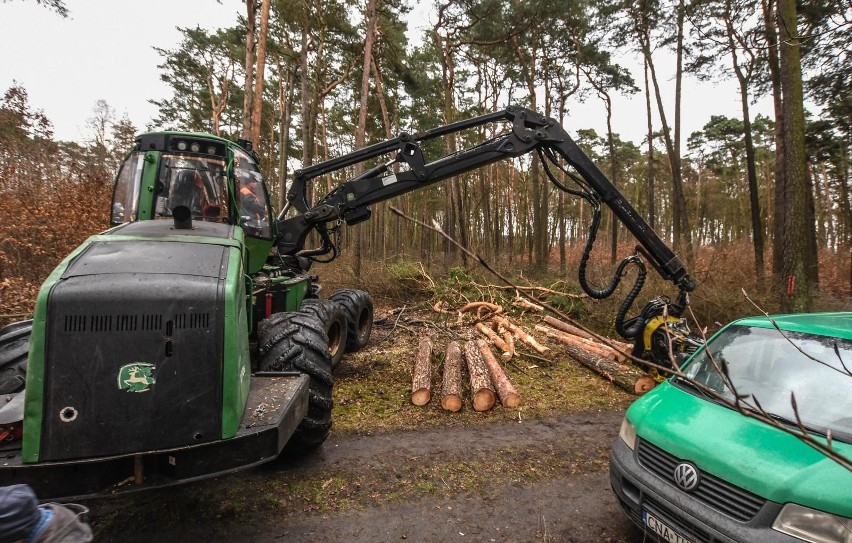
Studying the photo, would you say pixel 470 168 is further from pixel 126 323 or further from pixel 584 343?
pixel 126 323

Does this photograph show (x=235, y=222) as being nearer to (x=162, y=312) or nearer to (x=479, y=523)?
(x=162, y=312)

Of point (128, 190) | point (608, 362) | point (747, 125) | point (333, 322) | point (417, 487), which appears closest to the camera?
point (417, 487)

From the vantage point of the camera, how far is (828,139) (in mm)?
15125

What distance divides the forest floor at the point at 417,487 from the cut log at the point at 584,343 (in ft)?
4.42

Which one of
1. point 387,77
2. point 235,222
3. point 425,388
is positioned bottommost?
point 425,388

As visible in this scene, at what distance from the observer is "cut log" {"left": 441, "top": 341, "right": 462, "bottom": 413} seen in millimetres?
5520

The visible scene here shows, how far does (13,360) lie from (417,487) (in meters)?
3.55

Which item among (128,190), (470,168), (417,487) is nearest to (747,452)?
(417,487)

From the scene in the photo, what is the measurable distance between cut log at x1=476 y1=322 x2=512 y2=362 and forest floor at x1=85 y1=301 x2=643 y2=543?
1.42m

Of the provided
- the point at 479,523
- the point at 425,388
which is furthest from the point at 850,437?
the point at 425,388

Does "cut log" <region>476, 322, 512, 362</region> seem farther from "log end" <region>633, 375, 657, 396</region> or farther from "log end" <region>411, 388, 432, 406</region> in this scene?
"log end" <region>411, 388, 432, 406</region>

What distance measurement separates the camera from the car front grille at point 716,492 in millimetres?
2330

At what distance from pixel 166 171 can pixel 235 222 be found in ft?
2.70

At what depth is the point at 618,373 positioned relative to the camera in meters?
6.80
